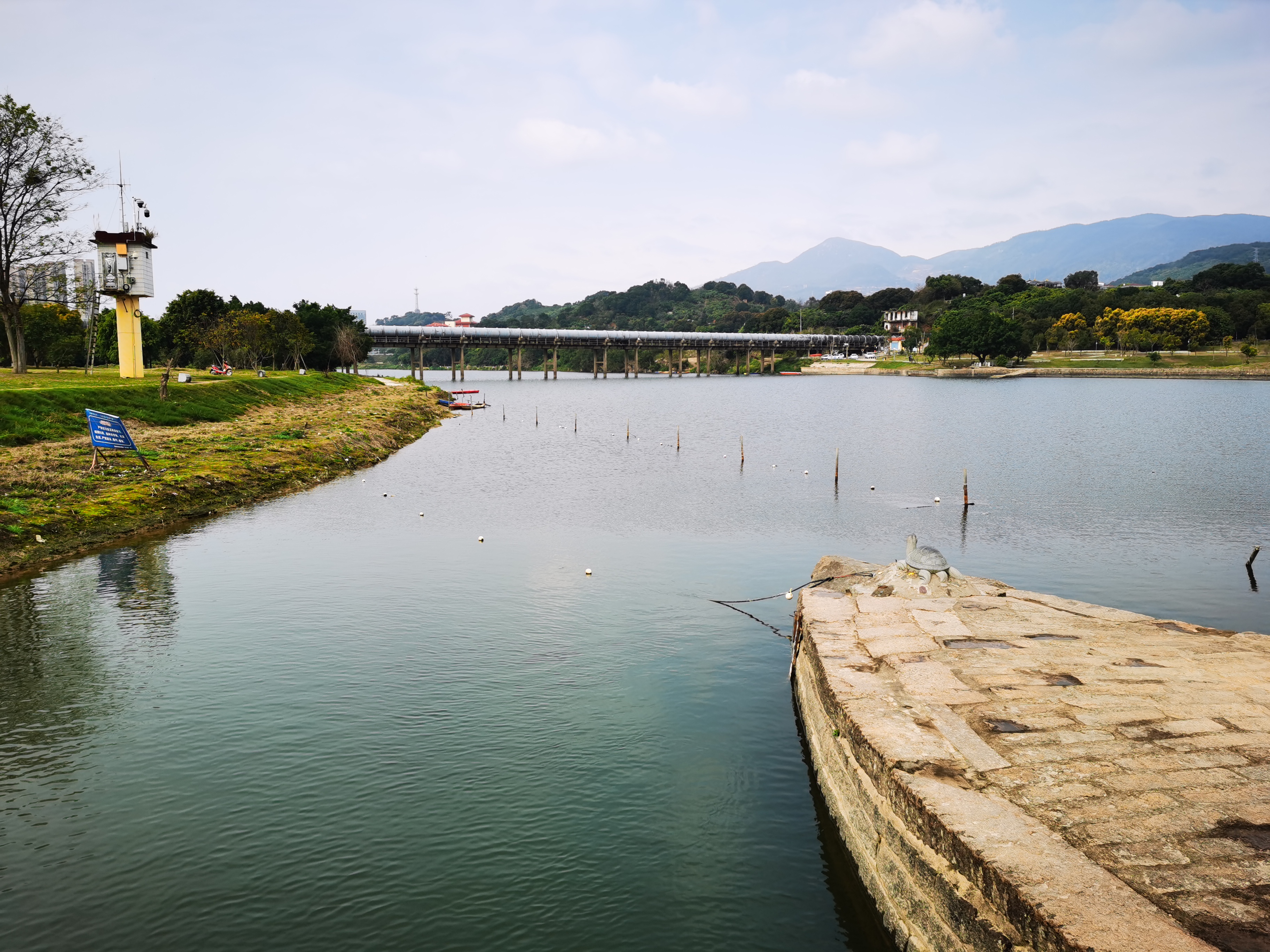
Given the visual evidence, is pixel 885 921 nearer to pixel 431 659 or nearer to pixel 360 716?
pixel 360 716

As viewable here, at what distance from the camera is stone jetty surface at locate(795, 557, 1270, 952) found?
7496mm

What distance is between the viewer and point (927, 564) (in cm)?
1902

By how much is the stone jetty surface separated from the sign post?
30.3 m

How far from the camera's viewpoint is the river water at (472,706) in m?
10.3

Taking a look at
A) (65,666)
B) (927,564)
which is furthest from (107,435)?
(927,564)

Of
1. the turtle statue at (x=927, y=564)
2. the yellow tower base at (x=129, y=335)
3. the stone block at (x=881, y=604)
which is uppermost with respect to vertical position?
the yellow tower base at (x=129, y=335)

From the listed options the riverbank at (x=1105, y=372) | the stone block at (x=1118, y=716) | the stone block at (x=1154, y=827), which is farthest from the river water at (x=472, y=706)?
the riverbank at (x=1105, y=372)

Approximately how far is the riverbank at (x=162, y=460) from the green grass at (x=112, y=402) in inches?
3.8

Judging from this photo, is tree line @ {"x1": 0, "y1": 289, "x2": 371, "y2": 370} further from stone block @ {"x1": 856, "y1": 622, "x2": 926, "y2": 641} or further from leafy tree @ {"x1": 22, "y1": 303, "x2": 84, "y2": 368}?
stone block @ {"x1": 856, "y1": 622, "x2": 926, "y2": 641}

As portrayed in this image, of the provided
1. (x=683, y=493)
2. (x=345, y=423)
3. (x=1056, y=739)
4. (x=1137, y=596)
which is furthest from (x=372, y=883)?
(x=345, y=423)

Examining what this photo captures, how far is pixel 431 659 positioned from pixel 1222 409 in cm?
9390

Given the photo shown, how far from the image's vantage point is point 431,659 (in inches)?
727

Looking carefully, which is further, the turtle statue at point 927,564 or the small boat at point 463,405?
the small boat at point 463,405

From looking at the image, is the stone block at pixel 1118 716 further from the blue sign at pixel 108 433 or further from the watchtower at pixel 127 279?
the watchtower at pixel 127 279
